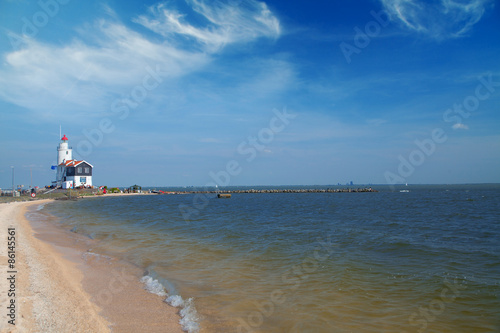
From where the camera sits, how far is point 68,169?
236ft

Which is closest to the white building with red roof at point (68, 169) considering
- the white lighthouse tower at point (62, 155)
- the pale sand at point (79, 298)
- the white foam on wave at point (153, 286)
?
the white lighthouse tower at point (62, 155)

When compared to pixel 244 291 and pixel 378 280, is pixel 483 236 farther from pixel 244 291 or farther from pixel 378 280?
pixel 244 291

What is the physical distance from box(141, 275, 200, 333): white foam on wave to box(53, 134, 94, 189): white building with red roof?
71.9 metres

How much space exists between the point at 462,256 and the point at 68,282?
16149 mm

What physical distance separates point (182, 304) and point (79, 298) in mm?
2886

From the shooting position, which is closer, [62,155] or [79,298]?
[79,298]

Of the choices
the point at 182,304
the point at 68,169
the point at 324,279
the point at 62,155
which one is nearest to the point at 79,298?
the point at 182,304

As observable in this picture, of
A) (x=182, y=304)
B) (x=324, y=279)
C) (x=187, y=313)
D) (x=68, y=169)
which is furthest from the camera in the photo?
(x=68, y=169)

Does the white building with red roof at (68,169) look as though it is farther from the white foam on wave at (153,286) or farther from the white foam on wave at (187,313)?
the white foam on wave at (187,313)

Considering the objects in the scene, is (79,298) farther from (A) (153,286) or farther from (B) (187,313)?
(B) (187,313)

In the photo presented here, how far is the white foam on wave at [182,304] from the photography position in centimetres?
707

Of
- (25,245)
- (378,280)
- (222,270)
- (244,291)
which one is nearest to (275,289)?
(244,291)

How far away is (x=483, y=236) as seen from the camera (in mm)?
18391

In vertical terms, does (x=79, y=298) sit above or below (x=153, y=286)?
above
